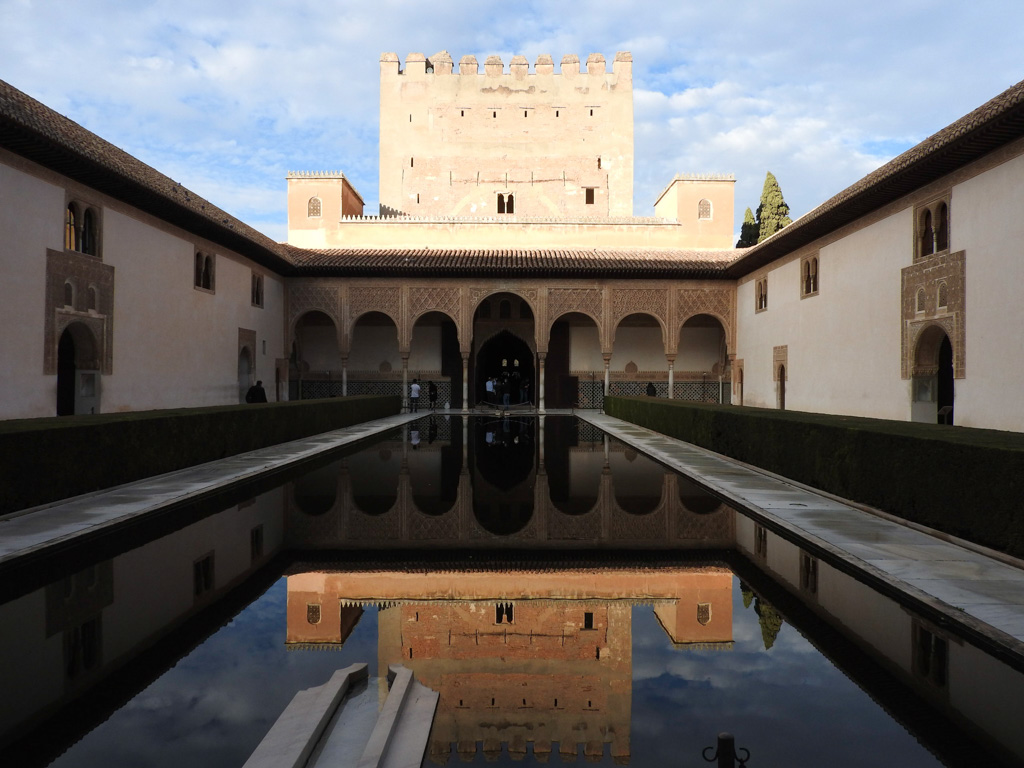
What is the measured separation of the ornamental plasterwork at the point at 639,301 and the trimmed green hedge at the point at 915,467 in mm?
13580

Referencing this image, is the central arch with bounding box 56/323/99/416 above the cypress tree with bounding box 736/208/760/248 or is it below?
below

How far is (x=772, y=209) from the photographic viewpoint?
3231cm

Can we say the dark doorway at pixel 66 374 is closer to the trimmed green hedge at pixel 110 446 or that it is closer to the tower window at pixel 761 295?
the trimmed green hedge at pixel 110 446

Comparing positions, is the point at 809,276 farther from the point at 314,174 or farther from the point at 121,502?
the point at 314,174

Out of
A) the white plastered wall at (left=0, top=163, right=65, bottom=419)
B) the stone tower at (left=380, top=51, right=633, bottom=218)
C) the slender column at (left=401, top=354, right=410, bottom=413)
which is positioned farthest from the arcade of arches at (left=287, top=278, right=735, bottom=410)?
the white plastered wall at (left=0, top=163, right=65, bottom=419)

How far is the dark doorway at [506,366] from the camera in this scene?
28469 millimetres

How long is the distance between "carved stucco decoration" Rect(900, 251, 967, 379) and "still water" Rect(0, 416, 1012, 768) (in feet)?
23.6

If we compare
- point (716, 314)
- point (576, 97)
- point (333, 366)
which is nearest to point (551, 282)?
point (716, 314)

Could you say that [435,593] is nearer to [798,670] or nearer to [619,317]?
[798,670]

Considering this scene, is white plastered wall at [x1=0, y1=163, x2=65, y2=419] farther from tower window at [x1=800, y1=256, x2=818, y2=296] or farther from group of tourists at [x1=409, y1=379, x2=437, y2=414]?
tower window at [x1=800, y1=256, x2=818, y2=296]

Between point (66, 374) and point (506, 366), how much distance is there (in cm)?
1944

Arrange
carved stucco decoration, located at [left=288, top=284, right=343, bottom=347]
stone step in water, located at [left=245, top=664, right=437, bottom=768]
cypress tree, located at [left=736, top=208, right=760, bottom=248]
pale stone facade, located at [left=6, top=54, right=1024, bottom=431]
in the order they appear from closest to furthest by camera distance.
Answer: stone step in water, located at [left=245, top=664, right=437, bottom=768] < pale stone facade, located at [left=6, top=54, right=1024, bottom=431] < carved stucco decoration, located at [left=288, top=284, right=343, bottom=347] < cypress tree, located at [left=736, top=208, right=760, bottom=248]

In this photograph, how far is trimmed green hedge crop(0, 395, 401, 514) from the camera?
5.98 metres

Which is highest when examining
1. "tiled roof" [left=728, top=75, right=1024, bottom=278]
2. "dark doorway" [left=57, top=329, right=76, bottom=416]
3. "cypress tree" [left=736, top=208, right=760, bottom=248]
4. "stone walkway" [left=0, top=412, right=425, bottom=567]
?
"cypress tree" [left=736, top=208, right=760, bottom=248]
